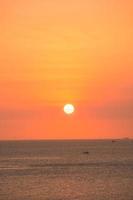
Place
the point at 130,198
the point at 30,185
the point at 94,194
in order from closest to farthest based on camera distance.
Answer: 1. the point at 130,198
2. the point at 94,194
3. the point at 30,185

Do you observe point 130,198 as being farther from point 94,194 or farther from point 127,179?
point 127,179

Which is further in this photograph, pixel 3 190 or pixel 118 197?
pixel 3 190

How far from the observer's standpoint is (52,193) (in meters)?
66.2

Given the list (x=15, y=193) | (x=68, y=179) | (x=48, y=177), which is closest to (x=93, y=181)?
(x=68, y=179)

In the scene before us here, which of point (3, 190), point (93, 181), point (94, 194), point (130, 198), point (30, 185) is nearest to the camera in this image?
point (130, 198)

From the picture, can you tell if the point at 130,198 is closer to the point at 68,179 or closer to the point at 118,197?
the point at 118,197

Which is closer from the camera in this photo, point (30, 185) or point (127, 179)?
point (30, 185)

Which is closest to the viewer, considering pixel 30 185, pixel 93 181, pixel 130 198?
pixel 130 198

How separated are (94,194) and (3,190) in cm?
1237

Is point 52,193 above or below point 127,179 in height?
below

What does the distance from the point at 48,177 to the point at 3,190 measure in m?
20.1

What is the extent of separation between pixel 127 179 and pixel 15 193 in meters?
23.2

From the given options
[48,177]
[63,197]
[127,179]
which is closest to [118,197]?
[63,197]

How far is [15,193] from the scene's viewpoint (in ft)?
219
